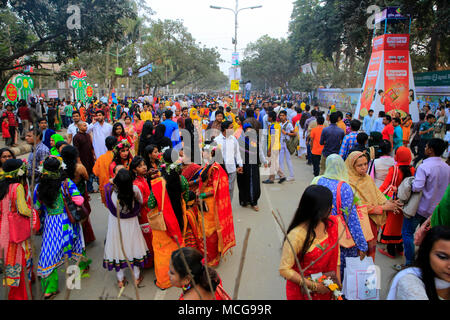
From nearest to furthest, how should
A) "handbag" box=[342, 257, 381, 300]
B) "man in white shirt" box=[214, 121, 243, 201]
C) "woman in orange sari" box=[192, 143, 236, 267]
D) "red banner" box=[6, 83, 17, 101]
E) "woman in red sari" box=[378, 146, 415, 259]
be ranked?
1. "handbag" box=[342, 257, 381, 300]
2. "woman in red sari" box=[378, 146, 415, 259]
3. "woman in orange sari" box=[192, 143, 236, 267]
4. "man in white shirt" box=[214, 121, 243, 201]
5. "red banner" box=[6, 83, 17, 101]

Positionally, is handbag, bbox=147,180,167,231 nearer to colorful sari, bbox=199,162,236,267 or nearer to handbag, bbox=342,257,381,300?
colorful sari, bbox=199,162,236,267

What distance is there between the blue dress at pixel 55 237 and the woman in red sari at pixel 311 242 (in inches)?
95.9

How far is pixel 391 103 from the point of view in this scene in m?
15.0

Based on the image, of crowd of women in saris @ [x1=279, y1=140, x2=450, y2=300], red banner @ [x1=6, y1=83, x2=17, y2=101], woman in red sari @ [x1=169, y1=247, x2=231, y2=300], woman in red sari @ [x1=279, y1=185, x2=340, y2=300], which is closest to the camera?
crowd of women in saris @ [x1=279, y1=140, x2=450, y2=300]

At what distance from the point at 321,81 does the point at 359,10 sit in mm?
17985

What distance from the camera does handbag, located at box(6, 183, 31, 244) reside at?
3166mm

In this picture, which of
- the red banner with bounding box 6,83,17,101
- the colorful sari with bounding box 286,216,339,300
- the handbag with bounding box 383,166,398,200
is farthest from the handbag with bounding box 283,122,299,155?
the red banner with bounding box 6,83,17,101

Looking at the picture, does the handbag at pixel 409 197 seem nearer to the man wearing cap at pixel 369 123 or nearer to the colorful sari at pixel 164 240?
the colorful sari at pixel 164 240

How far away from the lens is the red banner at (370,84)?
50.6 ft

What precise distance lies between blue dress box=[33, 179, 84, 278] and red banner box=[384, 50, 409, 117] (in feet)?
48.6

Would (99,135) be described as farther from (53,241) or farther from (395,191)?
(395,191)

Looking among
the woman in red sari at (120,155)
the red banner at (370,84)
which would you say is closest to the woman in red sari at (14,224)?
the woman in red sari at (120,155)

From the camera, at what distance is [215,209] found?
4.11 metres

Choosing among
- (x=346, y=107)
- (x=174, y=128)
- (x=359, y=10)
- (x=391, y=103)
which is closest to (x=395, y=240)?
(x=174, y=128)
